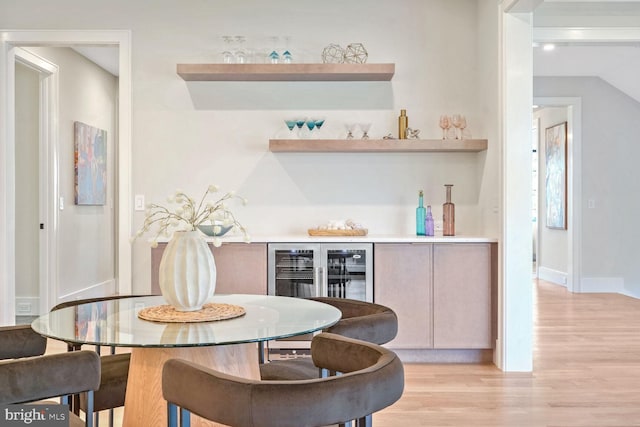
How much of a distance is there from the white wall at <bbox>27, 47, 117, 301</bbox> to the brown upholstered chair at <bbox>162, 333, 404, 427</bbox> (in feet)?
15.0

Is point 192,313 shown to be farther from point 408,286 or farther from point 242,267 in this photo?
point 408,286

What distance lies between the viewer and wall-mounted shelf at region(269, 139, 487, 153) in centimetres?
401

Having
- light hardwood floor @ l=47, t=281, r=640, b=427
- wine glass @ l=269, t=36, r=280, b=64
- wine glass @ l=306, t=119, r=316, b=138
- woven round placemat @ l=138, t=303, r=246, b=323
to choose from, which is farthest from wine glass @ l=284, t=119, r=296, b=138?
woven round placemat @ l=138, t=303, r=246, b=323

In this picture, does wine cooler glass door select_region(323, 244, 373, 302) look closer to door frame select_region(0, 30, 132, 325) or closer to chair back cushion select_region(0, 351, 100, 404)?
door frame select_region(0, 30, 132, 325)

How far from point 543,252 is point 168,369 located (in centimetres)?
769

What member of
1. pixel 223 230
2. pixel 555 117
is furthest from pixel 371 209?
pixel 555 117

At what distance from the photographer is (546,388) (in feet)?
10.8

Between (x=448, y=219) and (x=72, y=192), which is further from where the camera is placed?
(x=72, y=192)

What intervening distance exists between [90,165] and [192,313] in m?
4.71

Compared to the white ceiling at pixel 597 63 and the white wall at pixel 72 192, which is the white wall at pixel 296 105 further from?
the white ceiling at pixel 597 63

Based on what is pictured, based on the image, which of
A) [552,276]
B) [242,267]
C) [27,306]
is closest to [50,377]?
→ [242,267]

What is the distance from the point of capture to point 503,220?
3.66 metres

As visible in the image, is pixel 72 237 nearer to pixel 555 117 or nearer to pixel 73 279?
pixel 73 279

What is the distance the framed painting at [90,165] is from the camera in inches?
229
